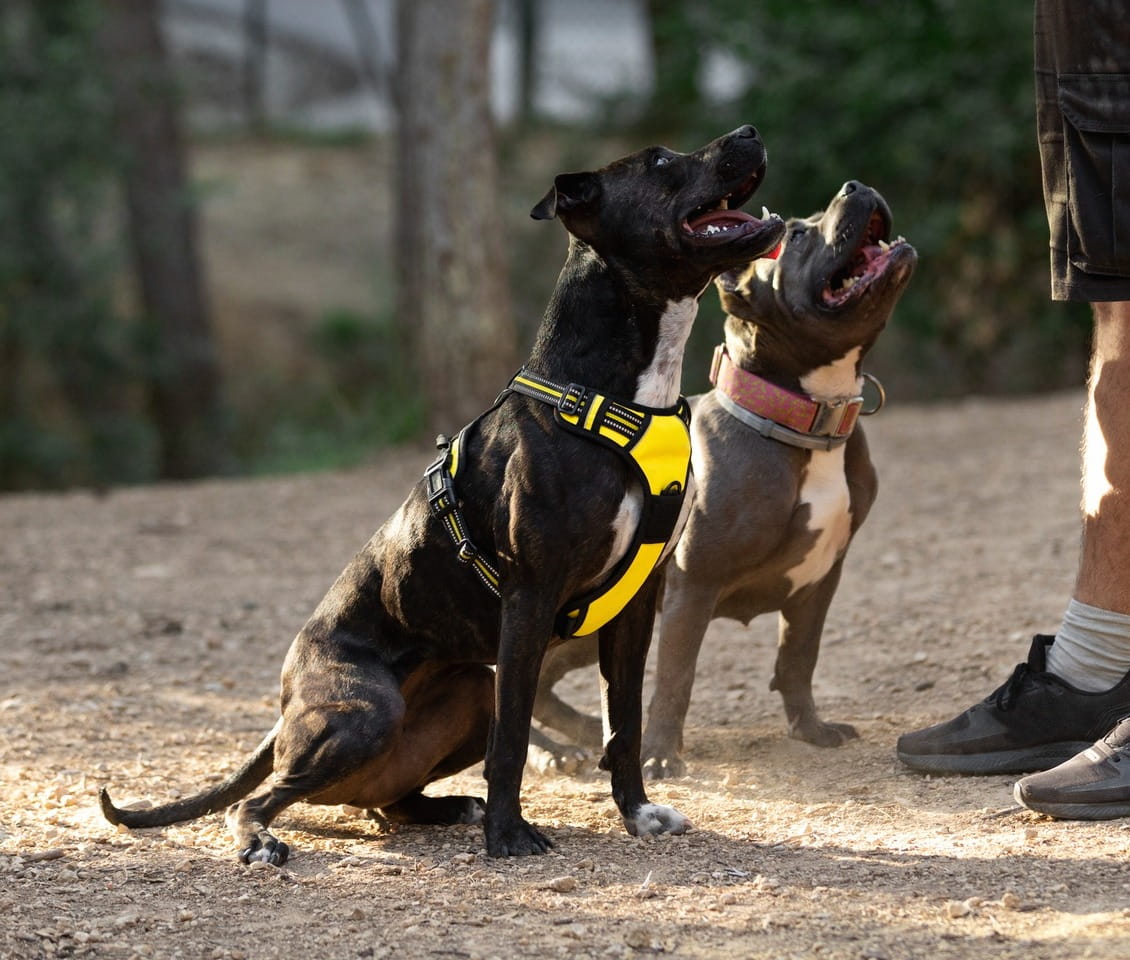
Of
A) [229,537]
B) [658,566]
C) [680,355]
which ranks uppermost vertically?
[680,355]

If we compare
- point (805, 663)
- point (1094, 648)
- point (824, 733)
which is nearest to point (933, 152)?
point (805, 663)

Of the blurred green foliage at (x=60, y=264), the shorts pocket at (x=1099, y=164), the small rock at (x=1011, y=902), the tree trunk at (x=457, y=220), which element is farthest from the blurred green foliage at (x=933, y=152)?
the small rock at (x=1011, y=902)

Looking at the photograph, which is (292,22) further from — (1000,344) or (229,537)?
(229,537)

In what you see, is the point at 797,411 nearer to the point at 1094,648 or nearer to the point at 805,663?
the point at 805,663

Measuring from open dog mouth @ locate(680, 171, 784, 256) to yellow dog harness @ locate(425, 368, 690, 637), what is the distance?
1.37 ft

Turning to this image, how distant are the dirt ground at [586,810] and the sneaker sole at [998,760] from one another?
41mm

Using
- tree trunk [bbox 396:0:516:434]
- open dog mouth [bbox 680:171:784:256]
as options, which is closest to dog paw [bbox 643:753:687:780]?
open dog mouth [bbox 680:171:784:256]

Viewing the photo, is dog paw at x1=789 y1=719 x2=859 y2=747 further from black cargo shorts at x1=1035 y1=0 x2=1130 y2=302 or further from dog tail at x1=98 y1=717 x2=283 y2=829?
dog tail at x1=98 y1=717 x2=283 y2=829

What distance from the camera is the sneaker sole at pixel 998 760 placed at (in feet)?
12.8

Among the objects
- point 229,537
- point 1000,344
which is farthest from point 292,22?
point 229,537

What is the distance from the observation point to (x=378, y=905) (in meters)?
3.16

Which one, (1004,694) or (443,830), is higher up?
(1004,694)

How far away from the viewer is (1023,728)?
394 cm

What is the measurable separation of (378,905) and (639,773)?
2.81 feet
